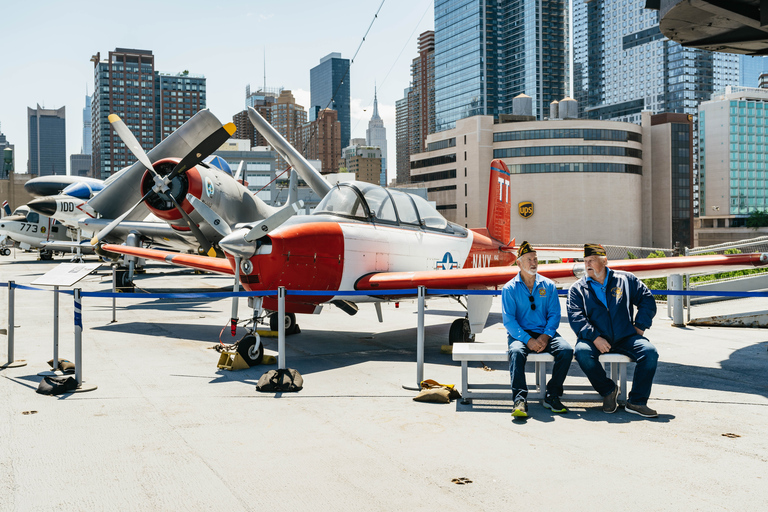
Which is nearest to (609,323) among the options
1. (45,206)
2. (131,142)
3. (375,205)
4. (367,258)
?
(367,258)

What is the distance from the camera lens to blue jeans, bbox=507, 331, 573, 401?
A: 558cm

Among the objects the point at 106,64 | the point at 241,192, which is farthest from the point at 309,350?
the point at 106,64

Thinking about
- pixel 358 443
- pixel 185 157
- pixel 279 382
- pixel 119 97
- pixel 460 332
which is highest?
pixel 119 97

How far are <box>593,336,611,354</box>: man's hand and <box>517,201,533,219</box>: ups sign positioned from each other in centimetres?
8535

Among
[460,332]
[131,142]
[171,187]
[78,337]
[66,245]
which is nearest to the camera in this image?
[78,337]

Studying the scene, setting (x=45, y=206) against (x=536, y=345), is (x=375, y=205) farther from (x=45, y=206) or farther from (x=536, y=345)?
(x=45, y=206)

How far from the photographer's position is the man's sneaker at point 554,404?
18.4ft

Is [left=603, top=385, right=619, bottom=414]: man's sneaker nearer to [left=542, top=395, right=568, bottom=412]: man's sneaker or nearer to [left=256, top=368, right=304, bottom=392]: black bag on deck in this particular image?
[left=542, top=395, right=568, bottom=412]: man's sneaker

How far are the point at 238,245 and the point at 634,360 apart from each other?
4.94 meters

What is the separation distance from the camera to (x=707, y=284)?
14711 mm

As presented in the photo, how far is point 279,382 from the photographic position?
6453 millimetres

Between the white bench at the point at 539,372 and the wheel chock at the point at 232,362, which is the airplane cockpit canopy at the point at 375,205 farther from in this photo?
the white bench at the point at 539,372

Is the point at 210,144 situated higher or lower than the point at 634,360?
higher

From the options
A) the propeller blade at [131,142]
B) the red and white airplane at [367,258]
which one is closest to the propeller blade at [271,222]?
the red and white airplane at [367,258]
